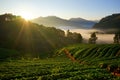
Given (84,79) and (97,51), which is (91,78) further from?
(97,51)

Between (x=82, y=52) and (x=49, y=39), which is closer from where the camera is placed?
(x=82, y=52)

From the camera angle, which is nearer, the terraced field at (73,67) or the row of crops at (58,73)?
the row of crops at (58,73)

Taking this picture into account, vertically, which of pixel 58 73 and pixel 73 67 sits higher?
pixel 58 73

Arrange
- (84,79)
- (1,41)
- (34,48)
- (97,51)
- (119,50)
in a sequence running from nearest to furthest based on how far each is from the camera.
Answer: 1. (84,79)
2. (119,50)
3. (97,51)
4. (34,48)
5. (1,41)

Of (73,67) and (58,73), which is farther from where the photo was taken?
(73,67)

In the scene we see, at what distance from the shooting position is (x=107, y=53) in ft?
283

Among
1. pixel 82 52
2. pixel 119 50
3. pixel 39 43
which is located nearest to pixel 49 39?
pixel 39 43

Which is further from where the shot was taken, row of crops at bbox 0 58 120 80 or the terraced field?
the terraced field

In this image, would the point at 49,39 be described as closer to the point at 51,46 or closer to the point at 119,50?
the point at 51,46

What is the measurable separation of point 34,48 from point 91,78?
117 meters

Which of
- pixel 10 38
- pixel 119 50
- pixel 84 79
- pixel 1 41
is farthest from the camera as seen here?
pixel 10 38

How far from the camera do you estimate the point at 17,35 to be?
190m

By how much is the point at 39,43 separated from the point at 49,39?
2031cm

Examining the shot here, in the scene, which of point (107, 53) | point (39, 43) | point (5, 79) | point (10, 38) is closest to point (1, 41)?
point (10, 38)
